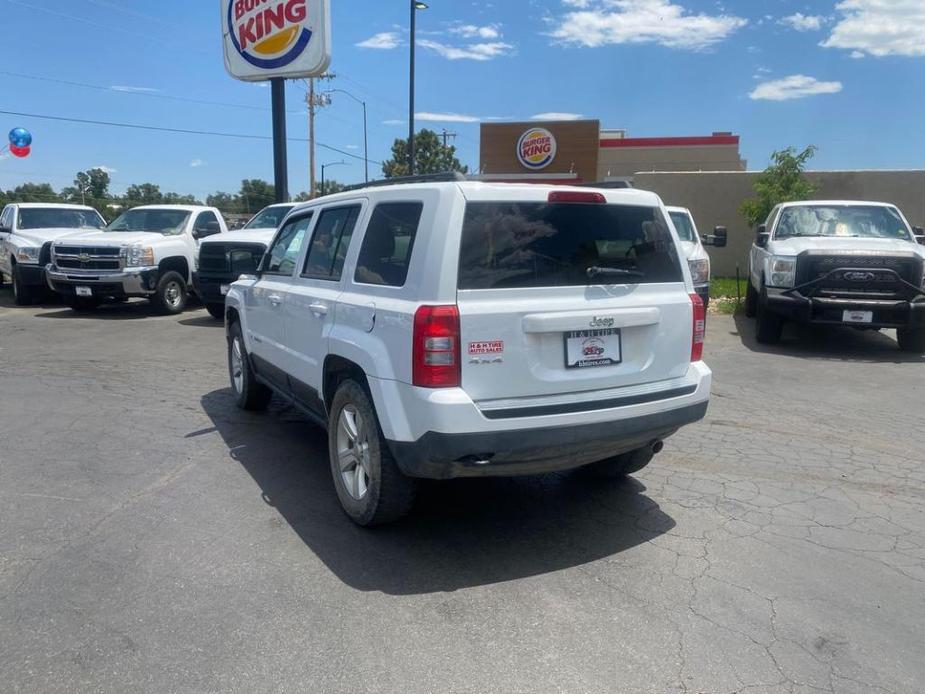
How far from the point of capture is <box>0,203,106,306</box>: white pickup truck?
14.3m

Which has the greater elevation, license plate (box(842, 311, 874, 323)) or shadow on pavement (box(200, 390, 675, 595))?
license plate (box(842, 311, 874, 323))

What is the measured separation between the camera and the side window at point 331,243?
4562 mm

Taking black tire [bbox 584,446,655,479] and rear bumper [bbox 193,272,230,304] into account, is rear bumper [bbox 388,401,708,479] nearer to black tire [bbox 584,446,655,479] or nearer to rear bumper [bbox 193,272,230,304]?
black tire [bbox 584,446,655,479]

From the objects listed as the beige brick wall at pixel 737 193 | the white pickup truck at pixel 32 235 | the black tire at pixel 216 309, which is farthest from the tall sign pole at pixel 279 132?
the beige brick wall at pixel 737 193

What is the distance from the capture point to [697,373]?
427 centimetres

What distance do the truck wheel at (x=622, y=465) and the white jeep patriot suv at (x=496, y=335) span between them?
0.37ft

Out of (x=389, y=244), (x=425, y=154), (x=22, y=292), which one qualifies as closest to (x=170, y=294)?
(x=22, y=292)

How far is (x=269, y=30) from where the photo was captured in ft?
52.1

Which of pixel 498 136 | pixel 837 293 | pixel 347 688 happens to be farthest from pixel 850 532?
pixel 498 136

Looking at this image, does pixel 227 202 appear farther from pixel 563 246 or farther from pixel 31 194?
pixel 563 246

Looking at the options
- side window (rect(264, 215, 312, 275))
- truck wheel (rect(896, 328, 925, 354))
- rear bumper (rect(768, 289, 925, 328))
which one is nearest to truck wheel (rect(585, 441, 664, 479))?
side window (rect(264, 215, 312, 275))

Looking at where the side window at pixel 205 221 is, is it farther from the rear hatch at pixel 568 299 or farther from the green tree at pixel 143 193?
the green tree at pixel 143 193

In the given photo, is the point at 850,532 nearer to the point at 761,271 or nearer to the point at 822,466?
the point at 822,466

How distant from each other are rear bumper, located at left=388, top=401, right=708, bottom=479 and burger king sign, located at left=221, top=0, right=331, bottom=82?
1376 cm
